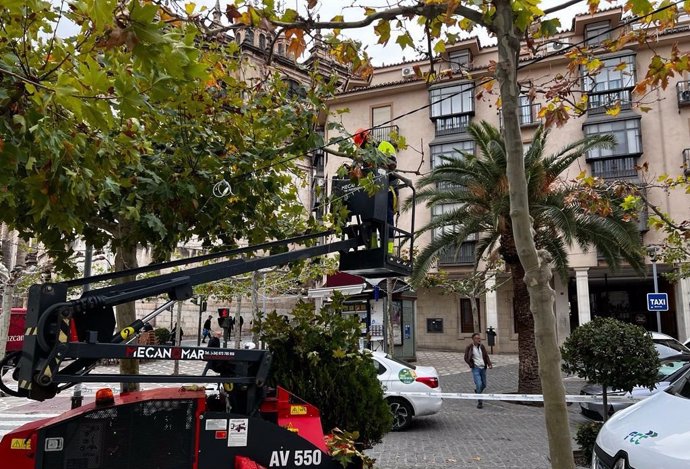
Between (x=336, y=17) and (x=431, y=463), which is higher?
(x=336, y=17)

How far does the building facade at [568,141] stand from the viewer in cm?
2806

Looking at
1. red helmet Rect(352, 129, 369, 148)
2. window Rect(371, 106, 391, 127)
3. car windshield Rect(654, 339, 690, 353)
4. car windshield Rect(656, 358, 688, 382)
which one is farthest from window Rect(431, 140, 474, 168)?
red helmet Rect(352, 129, 369, 148)

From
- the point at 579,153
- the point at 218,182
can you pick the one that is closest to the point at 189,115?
the point at 218,182

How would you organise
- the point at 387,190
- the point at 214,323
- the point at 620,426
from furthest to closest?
Result: the point at 214,323
the point at 387,190
the point at 620,426

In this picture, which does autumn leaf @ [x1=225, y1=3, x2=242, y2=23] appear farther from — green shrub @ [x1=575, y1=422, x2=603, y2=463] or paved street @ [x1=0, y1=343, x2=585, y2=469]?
green shrub @ [x1=575, y1=422, x2=603, y2=463]

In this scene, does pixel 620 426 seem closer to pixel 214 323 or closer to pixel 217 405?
pixel 217 405

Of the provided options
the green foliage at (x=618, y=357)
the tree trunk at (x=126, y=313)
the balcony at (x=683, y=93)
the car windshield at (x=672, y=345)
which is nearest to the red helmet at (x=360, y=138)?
the tree trunk at (x=126, y=313)

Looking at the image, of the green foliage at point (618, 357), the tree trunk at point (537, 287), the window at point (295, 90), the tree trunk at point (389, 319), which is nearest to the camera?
the tree trunk at point (537, 287)

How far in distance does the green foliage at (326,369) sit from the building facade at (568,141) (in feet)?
67.2

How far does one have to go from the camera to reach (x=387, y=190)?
219 inches

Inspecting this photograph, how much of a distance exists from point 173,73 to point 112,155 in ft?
6.41

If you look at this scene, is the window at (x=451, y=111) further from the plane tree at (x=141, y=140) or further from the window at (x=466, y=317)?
the plane tree at (x=141, y=140)

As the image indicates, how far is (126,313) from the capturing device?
6.84 meters

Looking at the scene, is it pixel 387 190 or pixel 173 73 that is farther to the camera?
pixel 387 190
